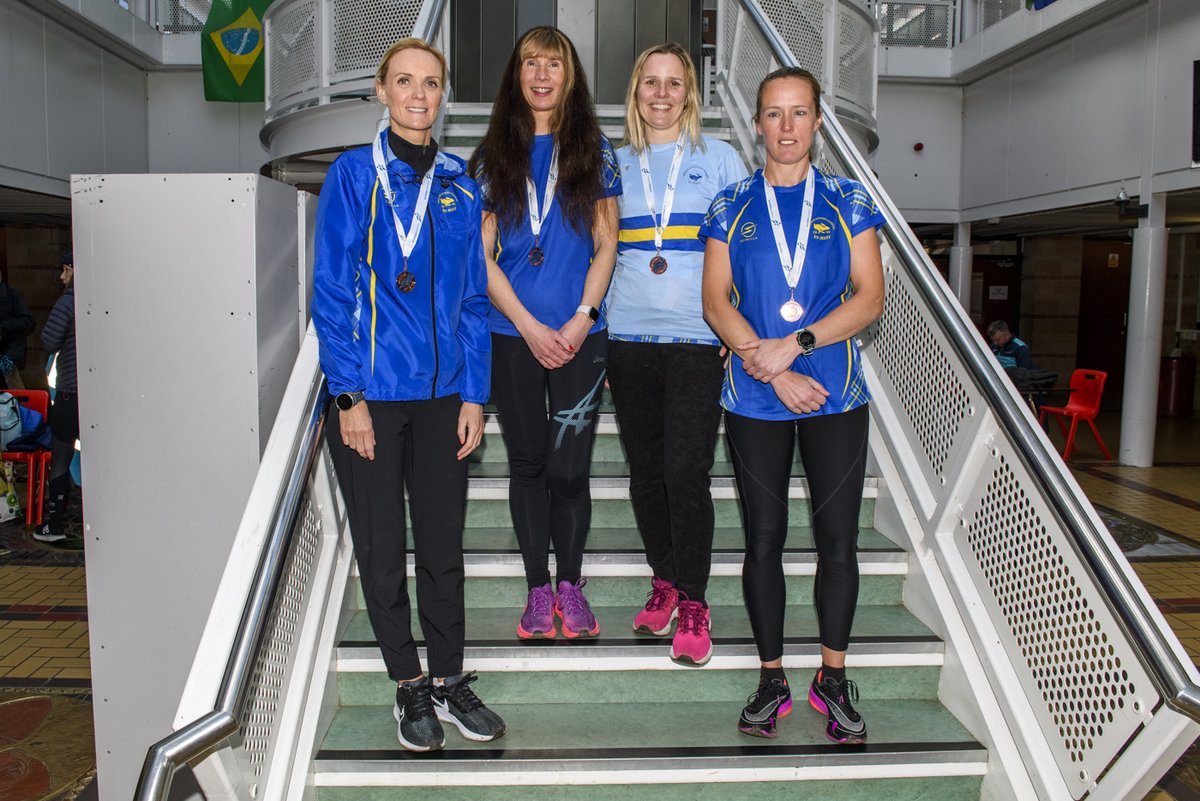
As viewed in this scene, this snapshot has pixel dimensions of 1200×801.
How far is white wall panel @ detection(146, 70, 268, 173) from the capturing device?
40.8ft

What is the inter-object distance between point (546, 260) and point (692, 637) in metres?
1.19

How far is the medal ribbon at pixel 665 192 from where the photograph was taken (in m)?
2.77

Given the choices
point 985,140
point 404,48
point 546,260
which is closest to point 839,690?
point 546,260

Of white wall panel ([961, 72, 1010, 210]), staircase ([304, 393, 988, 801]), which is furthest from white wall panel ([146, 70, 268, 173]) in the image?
staircase ([304, 393, 988, 801])

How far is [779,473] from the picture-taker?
2553 mm

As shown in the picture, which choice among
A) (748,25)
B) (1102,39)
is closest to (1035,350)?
(1102,39)

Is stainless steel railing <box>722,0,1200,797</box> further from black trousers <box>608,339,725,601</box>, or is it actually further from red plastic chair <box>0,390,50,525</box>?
red plastic chair <box>0,390,50,525</box>

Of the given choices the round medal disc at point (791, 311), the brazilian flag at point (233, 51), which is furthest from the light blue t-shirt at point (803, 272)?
the brazilian flag at point (233, 51)

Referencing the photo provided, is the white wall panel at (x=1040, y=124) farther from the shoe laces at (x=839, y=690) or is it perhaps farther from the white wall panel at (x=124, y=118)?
the white wall panel at (x=124, y=118)

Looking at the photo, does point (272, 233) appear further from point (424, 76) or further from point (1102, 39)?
point (1102, 39)

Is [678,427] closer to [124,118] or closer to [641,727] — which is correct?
[641,727]

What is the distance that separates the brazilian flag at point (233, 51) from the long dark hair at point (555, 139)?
8852mm

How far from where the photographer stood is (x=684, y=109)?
279cm

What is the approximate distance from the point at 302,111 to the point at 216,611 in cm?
629
